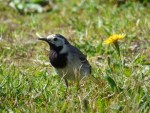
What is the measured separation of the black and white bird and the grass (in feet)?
0.38

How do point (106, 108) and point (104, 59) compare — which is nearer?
point (106, 108)

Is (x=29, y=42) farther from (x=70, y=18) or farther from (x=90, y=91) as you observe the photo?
(x=90, y=91)

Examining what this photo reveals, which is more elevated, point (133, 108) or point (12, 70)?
point (133, 108)

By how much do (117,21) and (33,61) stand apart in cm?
169

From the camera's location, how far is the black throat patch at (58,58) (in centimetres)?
595

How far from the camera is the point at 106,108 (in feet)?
16.0

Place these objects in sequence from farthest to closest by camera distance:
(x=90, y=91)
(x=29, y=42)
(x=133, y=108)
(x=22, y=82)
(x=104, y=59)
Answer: (x=29, y=42) → (x=104, y=59) → (x=22, y=82) → (x=90, y=91) → (x=133, y=108)

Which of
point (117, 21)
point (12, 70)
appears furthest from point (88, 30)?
point (12, 70)

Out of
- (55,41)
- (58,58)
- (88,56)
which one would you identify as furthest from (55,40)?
(88,56)

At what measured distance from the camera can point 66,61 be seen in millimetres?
5969

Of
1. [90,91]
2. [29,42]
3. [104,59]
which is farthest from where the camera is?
[29,42]

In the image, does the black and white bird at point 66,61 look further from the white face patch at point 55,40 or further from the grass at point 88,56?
the grass at point 88,56

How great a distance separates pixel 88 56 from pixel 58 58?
1530mm

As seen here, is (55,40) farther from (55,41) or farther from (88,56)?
(88,56)
